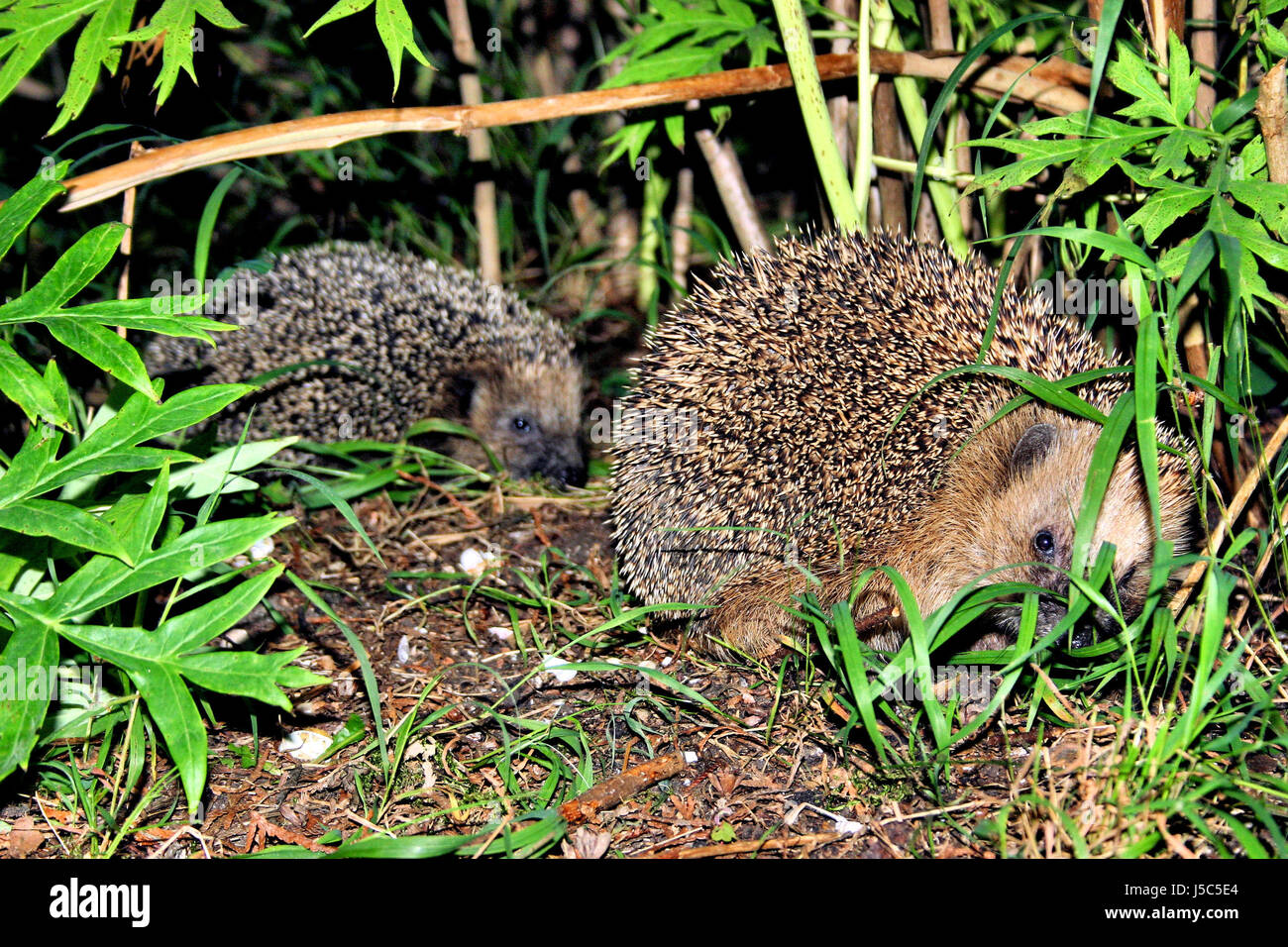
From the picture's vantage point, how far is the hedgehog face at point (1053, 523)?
13.6ft

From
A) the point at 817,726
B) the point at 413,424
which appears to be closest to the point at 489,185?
the point at 413,424

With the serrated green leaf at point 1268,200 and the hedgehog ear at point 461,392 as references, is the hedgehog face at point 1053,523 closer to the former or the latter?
the serrated green leaf at point 1268,200

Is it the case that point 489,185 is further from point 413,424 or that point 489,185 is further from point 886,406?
point 886,406

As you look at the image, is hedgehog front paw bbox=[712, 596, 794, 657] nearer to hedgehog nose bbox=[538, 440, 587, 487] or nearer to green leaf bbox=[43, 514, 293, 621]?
green leaf bbox=[43, 514, 293, 621]

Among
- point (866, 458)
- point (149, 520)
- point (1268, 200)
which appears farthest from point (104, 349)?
point (1268, 200)

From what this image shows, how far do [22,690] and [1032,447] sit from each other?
3.73 m

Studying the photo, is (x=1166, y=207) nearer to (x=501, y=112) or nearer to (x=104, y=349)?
(x=501, y=112)

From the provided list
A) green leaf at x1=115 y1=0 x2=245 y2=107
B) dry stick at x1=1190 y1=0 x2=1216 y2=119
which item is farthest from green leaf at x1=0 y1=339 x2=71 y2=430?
dry stick at x1=1190 y1=0 x2=1216 y2=119

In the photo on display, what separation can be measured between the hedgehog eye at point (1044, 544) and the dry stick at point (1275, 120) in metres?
1.56

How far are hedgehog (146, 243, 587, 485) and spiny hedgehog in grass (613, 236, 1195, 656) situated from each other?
6.59 feet

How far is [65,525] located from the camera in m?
3.24

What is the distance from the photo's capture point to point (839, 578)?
434cm

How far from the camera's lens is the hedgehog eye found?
4.36m
